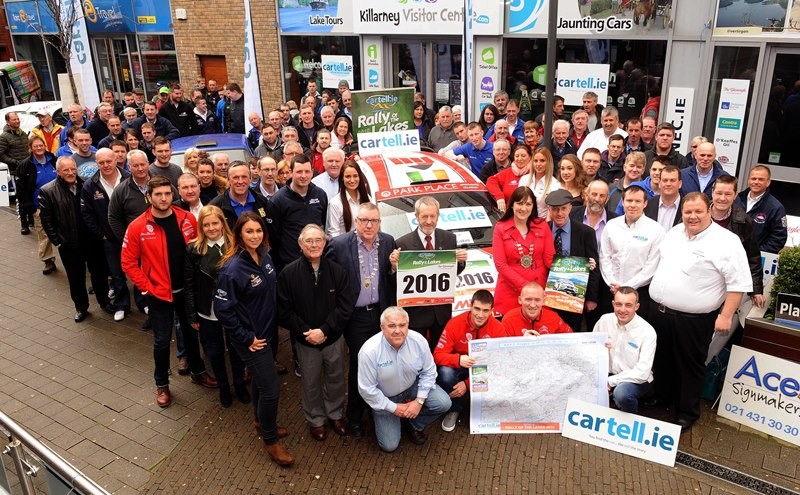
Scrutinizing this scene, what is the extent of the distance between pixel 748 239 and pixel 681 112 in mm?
5910

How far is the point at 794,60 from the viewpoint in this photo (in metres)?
9.89

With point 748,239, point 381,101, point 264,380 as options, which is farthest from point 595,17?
point 264,380

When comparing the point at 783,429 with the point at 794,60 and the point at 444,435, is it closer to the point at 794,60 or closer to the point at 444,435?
the point at 444,435

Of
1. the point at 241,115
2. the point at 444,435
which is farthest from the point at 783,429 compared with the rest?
the point at 241,115

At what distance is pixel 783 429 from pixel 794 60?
6.79 m

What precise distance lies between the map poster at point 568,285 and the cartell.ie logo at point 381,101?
15.8 feet

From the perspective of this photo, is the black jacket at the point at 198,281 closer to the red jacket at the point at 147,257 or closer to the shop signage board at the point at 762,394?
the red jacket at the point at 147,257

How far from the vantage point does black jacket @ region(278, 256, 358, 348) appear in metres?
5.36

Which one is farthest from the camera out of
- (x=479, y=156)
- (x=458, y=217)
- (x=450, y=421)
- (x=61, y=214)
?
(x=479, y=156)

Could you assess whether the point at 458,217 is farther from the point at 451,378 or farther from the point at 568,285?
the point at 451,378

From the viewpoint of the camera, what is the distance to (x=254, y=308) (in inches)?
204

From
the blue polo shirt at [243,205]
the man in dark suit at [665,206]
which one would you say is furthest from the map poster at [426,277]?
the man in dark suit at [665,206]

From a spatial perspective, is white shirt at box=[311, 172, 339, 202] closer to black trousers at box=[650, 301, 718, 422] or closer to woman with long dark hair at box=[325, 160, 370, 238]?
woman with long dark hair at box=[325, 160, 370, 238]

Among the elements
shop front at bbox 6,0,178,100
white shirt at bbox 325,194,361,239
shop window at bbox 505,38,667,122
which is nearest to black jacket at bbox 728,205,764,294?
white shirt at bbox 325,194,361,239
